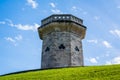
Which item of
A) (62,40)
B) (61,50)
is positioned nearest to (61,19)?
(62,40)

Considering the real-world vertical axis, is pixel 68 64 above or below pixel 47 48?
below

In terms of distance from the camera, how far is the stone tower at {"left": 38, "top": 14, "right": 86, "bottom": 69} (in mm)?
32719

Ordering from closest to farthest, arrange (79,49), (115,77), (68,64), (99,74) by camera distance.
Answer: (115,77) → (99,74) → (68,64) → (79,49)

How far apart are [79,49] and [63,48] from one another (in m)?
2.57

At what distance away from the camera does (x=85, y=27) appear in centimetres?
3603

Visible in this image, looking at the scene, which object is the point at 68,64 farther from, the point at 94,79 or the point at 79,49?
the point at 94,79

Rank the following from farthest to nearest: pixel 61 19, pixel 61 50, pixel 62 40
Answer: pixel 61 19 → pixel 62 40 → pixel 61 50

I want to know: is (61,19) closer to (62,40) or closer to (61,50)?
(62,40)

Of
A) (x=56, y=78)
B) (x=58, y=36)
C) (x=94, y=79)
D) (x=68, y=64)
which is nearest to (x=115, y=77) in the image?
(x=94, y=79)

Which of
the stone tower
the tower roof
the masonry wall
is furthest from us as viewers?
the tower roof

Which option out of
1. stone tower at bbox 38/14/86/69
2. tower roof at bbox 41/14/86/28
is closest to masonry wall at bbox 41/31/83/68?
stone tower at bbox 38/14/86/69

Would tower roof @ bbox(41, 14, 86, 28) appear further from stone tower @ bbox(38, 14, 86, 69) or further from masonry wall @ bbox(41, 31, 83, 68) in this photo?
masonry wall @ bbox(41, 31, 83, 68)

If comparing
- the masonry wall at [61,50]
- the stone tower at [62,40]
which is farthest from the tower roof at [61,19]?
the masonry wall at [61,50]

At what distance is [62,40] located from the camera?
3388 cm
